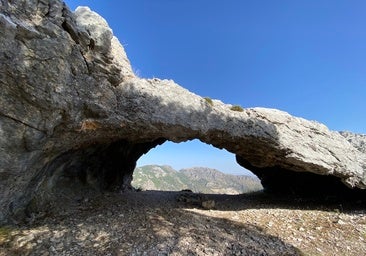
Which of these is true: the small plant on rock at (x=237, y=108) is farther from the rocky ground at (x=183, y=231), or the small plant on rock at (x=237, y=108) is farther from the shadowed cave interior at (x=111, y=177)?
the shadowed cave interior at (x=111, y=177)

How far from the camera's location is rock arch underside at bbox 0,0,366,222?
9641 mm

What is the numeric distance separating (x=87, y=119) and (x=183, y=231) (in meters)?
5.81

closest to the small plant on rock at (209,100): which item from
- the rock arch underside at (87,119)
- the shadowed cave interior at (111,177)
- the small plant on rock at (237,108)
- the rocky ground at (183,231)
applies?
the rock arch underside at (87,119)

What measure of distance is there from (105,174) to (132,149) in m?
3.03

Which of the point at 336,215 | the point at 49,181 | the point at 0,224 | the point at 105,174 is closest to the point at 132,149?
the point at 105,174

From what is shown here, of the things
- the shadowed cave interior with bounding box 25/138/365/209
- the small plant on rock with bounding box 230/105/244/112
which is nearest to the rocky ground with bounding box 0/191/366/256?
the shadowed cave interior with bounding box 25/138/365/209

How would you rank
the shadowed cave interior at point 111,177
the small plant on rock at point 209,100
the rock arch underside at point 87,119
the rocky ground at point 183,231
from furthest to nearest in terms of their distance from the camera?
the small plant on rock at point 209,100, the shadowed cave interior at point 111,177, the rock arch underside at point 87,119, the rocky ground at point 183,231

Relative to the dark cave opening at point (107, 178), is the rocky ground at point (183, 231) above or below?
below

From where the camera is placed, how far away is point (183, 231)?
1061cm

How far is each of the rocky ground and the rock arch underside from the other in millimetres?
1565

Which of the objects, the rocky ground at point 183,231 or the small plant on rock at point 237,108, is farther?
the small plant on rock at point 237,108

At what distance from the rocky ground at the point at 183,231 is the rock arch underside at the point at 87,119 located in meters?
1.57

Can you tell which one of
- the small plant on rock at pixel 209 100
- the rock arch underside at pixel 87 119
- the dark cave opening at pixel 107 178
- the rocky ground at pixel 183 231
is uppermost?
the small plant on rock at pixel 209 100

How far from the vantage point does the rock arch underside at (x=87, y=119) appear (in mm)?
9641
